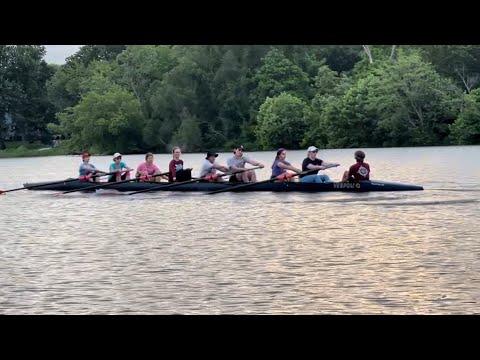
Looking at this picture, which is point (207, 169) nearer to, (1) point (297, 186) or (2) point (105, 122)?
(1) point (297, 186)

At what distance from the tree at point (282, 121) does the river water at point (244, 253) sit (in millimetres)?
41339

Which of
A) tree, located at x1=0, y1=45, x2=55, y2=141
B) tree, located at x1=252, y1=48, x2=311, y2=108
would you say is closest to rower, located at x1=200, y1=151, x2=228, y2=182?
tree, located at x1=252, y1=48, x2=311, y2=108

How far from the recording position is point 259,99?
74250 millimetres

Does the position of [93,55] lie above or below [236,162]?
above

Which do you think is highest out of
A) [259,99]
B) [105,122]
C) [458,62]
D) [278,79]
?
[458,62]

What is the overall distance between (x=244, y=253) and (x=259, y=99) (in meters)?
58.5

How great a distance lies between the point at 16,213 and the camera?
2669 cm

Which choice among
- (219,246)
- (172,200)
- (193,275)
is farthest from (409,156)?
(193,275)

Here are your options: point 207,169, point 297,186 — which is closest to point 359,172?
point 297,186

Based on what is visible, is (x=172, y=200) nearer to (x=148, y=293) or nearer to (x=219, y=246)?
(x=219, y=246)

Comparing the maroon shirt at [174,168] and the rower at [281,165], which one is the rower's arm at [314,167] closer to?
the rower at [281,165]
